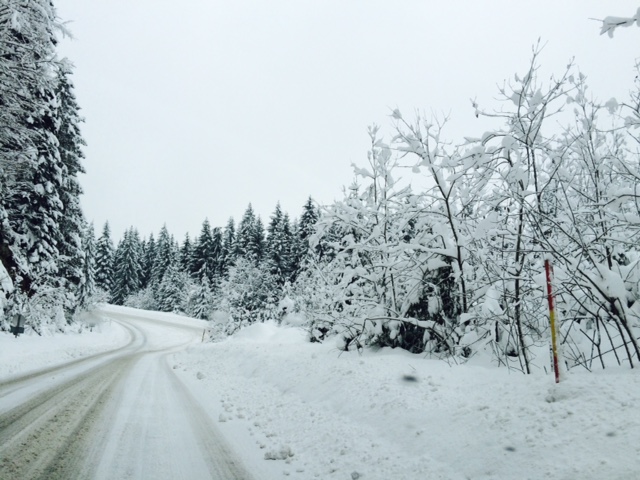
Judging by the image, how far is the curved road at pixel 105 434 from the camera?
3.92m

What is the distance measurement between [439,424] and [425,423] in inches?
8.8

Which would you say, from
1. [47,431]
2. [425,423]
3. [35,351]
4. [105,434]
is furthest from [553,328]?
[35,351]

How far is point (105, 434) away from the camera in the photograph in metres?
5.02

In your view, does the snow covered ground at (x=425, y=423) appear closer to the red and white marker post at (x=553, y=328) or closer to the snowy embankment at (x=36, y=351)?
the red and white marker post at (x=553, y=328)

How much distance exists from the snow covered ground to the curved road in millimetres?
154

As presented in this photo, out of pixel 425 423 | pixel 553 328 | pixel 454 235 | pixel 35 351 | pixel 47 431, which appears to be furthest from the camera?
pixel 35 351

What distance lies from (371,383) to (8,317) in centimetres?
1637

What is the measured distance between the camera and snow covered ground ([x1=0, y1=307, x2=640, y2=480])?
10.6 ft

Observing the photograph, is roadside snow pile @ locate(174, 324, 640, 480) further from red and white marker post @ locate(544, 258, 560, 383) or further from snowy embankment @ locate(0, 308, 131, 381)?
snowy embankment @ locate(0, 308, 131, 381)

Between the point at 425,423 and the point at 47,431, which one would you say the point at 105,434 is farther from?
the point at 425,423

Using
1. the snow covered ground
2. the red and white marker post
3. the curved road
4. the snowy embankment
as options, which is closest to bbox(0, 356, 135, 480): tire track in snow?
the curved road

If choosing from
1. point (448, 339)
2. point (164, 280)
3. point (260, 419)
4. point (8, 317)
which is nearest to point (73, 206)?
point (8, 317)

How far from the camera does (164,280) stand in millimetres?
65188

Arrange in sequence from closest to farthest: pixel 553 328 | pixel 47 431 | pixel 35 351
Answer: pixel 553 328 → pixel 47 431 → pixel 35 351
